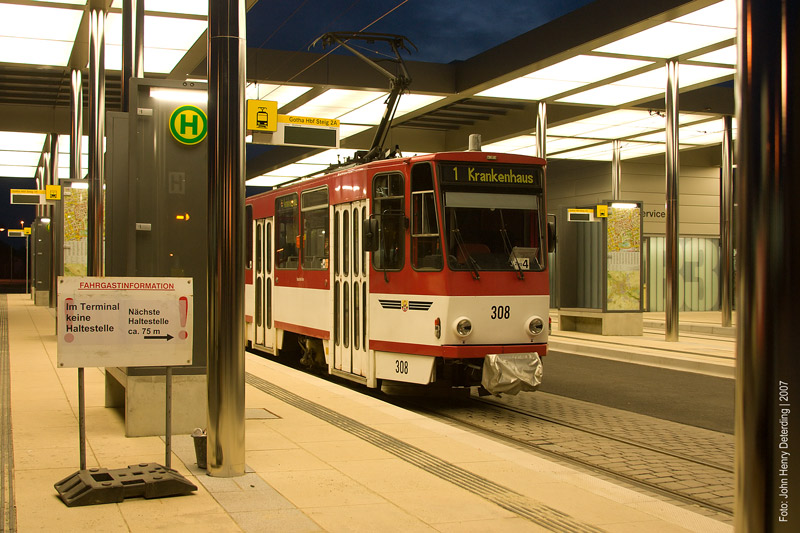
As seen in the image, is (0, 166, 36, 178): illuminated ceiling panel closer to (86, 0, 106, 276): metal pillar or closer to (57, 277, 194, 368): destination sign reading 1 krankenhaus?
(86, 0, 106, 276): metal pillar

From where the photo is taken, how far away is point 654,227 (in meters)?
34.9

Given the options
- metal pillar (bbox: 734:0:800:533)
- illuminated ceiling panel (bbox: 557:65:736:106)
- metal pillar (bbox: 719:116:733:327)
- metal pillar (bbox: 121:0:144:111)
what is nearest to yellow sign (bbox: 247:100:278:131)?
metal pillar (bbox: 121:0:144:111)

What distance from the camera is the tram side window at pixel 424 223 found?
1105 centimetres

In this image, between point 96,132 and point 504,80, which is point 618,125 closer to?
point 504,80

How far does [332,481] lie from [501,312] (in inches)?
201

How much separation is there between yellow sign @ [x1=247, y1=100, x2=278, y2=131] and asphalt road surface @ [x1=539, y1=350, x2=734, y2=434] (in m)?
6.09

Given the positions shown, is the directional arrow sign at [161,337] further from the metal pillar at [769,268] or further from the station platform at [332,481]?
the metal pillar at [769,268]

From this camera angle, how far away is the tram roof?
57.1ft

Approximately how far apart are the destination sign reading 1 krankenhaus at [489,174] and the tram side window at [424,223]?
0.26 m

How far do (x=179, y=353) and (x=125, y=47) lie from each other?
→ 8.84 meters

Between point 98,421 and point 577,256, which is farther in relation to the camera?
point 577,256

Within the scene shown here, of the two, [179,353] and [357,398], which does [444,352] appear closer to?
[357,398]

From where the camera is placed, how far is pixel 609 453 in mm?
8719

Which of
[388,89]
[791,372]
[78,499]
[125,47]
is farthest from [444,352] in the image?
[388,89]
